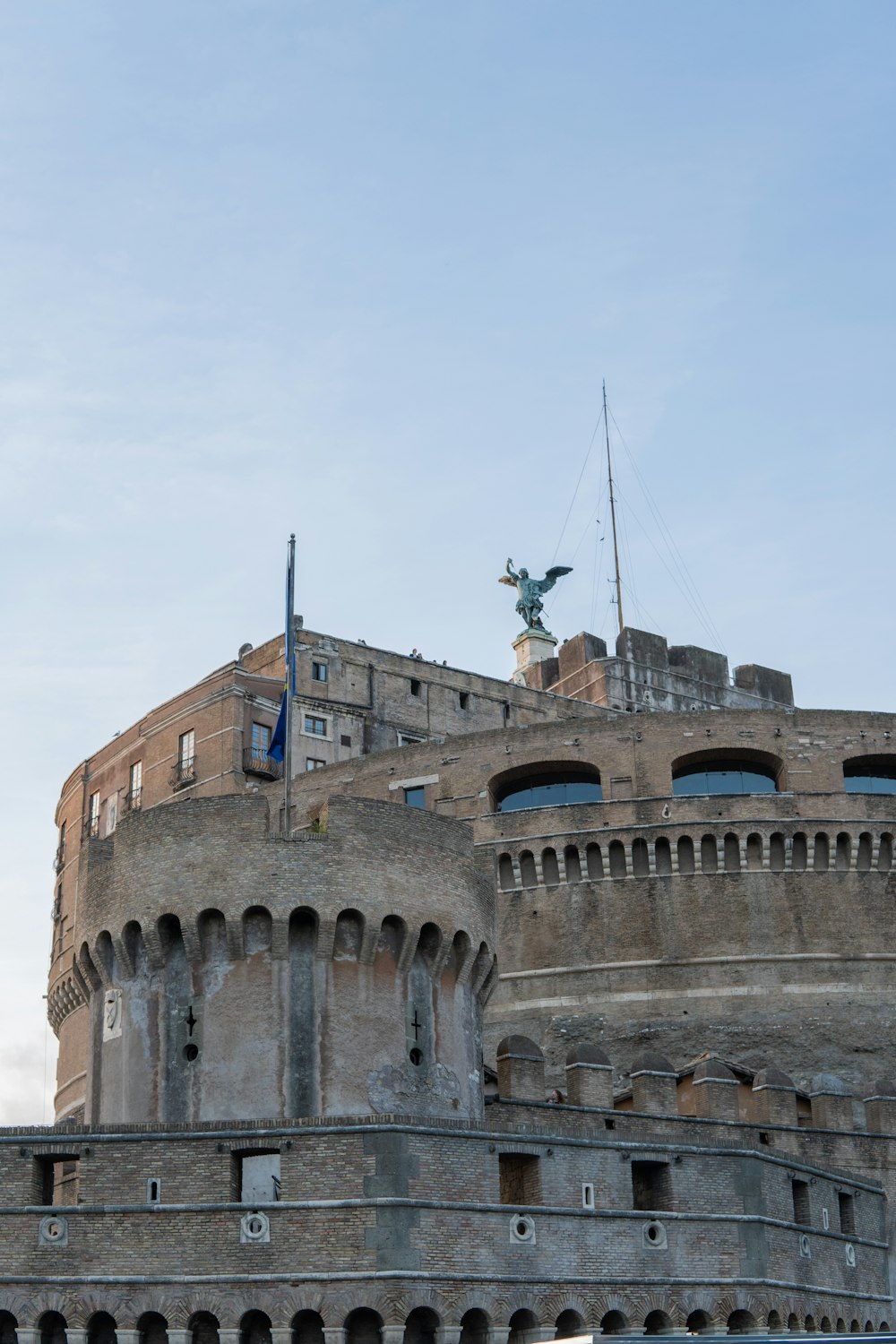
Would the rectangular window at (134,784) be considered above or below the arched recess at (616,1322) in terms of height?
above

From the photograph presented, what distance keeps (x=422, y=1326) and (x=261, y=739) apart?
34379 mm

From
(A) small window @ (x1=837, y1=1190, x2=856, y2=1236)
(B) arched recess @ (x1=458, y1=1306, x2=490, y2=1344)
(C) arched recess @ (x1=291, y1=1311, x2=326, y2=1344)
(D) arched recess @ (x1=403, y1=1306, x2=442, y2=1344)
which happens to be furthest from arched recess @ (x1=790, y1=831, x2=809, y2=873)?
(C) arched recess @ (x1=291, y1=1311, x2=326, y2=1344)

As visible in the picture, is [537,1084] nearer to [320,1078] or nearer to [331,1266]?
[320,1078]

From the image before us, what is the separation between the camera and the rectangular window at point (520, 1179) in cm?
2797

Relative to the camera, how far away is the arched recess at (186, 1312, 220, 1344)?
25.7 meters

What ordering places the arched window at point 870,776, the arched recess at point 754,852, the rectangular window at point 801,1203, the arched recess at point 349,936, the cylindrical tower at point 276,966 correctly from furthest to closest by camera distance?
the arched window at point 870,776, the arched recess at point 754,852, the rectangular window at point 801,1203, the arched recess at point 349,936, the cylindrical tower at point 276,966

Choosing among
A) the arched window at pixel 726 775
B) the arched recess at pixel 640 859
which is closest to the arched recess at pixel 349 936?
the arched recess at pixel 640 859

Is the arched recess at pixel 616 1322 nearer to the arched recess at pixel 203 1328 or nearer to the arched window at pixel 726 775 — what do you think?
the arched recess at pixel 203 1328

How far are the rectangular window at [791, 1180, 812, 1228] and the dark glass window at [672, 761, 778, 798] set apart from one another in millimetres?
19880

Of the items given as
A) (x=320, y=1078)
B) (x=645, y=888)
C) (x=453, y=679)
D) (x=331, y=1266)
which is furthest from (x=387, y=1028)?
(x=453, y=679)

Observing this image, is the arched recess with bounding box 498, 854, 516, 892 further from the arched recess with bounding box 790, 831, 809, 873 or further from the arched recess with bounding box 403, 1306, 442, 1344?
the arched recess with bounding box 403, 1306, 442, 1344

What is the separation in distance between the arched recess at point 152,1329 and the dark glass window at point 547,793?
88.2 feet

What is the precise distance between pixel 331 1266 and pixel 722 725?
27.7m

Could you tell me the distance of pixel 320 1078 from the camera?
28.7 meters
